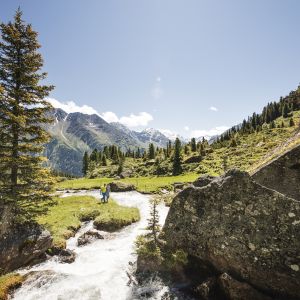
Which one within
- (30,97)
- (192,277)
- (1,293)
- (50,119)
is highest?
(30,97)

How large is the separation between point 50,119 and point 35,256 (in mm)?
10651

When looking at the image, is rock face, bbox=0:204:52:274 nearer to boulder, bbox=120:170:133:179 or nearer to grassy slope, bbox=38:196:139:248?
grassy slope, bbox=38:196:139:248

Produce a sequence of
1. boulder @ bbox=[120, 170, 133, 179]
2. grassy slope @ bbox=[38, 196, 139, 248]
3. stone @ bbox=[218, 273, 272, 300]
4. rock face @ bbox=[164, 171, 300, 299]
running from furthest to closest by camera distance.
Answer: boulder @ bbox=[120, 170, 133, 179]
grassy slope @ bbox=[38, 196, 139, 248]
stone @ bbox=[218, 273, 272, 300]
rock face @ bbox=[164, 171, 300, 299]

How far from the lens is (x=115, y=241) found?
21750 mm

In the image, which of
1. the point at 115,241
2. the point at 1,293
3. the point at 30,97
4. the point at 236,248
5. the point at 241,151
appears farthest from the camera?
the point at 241,151

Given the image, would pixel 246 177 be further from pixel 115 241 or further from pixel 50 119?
pixel 50 119

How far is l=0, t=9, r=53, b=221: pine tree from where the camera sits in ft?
62.0

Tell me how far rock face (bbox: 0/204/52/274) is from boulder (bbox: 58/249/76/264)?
1146 millimetres

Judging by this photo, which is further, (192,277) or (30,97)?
(30,97)

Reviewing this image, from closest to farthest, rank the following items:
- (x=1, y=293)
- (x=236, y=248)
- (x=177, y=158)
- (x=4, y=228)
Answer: (x=236, y=248)
(x=1, y=293)
(x=4, y=228)
(x=177, y=158)

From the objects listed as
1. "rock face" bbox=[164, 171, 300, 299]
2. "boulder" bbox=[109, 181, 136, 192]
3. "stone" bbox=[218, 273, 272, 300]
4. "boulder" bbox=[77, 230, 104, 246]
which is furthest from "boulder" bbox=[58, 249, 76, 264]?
"boulder" bbox=[109, 181, 136, 192]

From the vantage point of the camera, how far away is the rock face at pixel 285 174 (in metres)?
13.8

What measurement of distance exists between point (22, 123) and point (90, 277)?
12.1 metres

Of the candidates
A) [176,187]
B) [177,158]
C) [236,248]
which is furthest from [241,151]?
[236,248]
